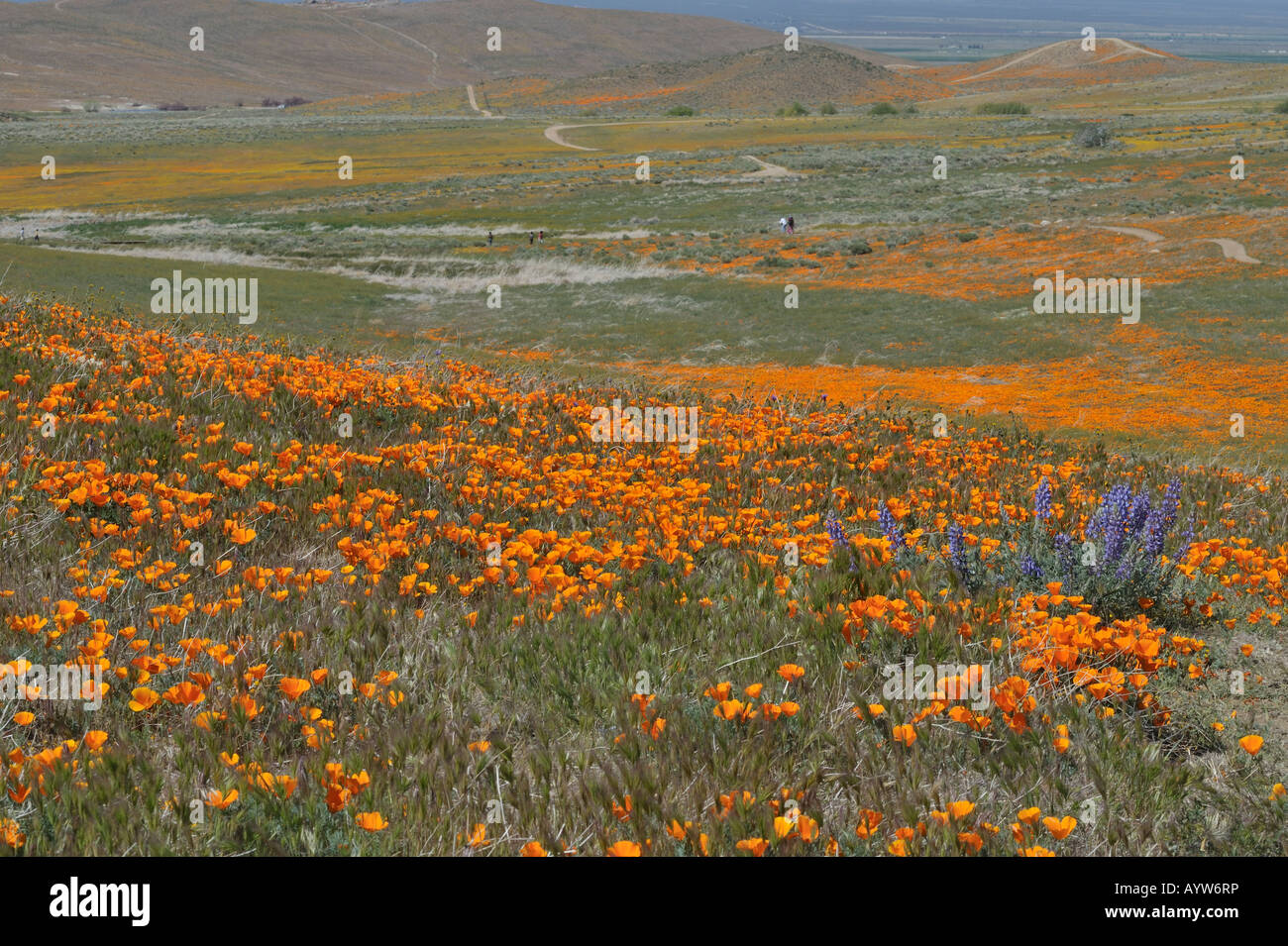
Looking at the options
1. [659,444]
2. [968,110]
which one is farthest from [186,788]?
[968,110]

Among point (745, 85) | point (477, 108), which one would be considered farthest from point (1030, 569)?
point (477, 108)

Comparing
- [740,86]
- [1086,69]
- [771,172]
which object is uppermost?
[1086,69]

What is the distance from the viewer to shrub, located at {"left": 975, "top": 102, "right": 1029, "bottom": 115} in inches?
4936

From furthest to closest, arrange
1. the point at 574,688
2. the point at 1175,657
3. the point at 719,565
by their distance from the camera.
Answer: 1. the point at 719,565
2. the point at 1175,657
3. the point at 574,688

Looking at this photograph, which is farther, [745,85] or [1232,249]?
[745,85]

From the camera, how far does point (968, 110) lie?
5261 inches

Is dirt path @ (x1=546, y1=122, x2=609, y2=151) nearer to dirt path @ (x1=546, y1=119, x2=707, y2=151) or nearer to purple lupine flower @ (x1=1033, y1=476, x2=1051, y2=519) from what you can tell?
dirt path @ (x1=546, y1=119, x2=707, y2=151)

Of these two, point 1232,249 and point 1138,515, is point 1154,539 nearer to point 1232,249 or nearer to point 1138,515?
point 1138,515

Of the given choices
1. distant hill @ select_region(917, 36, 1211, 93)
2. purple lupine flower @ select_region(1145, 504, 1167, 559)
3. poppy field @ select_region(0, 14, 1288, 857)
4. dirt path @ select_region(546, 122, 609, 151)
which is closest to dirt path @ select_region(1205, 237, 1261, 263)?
poppy field @ select_region(0, 14, 1288, 857)

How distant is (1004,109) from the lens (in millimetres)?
126938

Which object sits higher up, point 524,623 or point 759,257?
point 759,257
